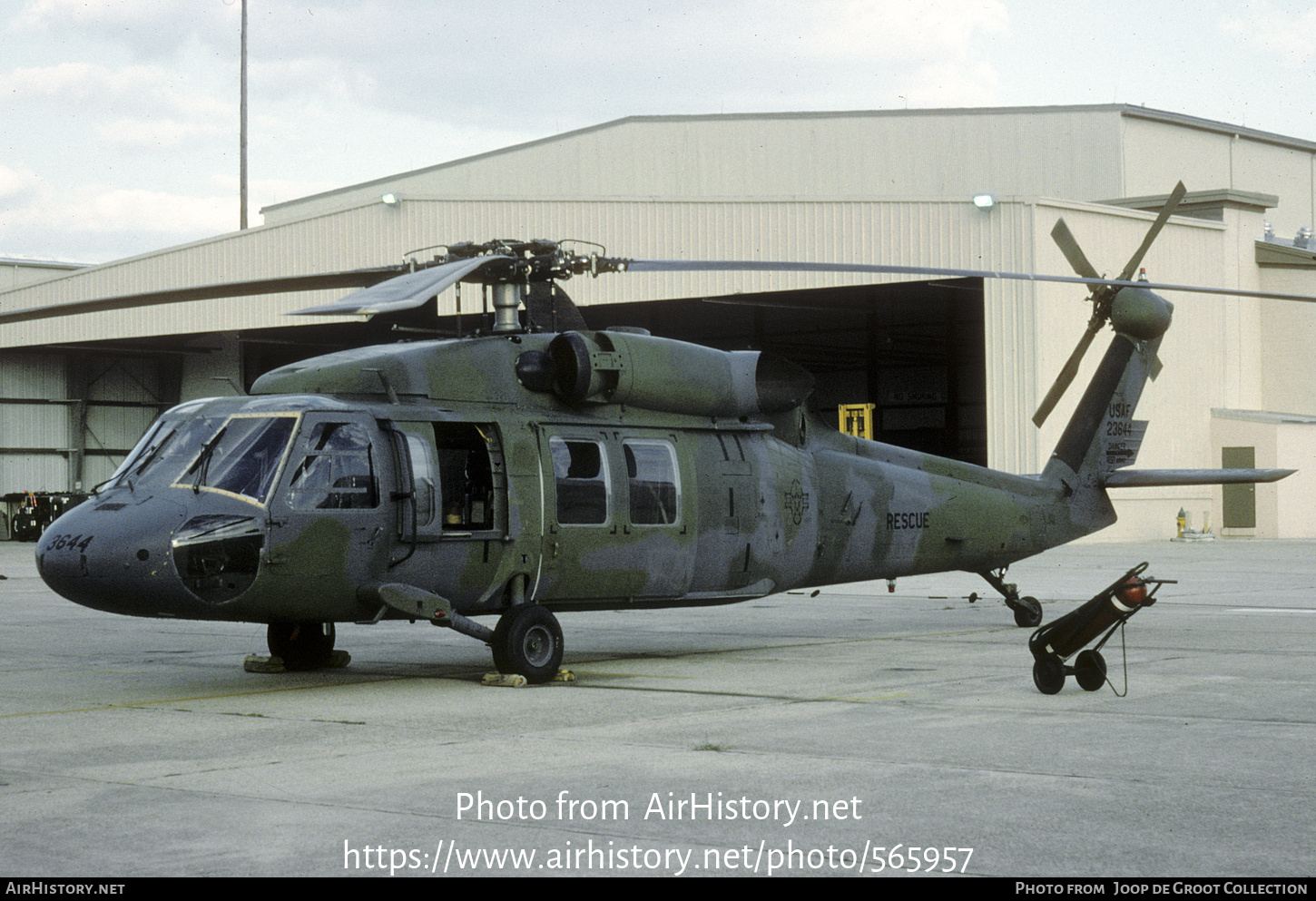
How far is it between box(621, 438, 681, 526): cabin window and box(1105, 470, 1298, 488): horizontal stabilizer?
5483 mm

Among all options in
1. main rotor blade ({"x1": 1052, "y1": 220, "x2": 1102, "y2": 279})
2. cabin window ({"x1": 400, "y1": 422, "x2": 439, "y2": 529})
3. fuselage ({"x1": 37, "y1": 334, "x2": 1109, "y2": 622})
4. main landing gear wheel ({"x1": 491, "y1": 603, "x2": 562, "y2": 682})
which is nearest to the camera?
fuselage ({"x1": 37, "y1": 334, "x2": 1109, "y2": 622})

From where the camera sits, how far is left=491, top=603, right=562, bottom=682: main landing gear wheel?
36.1 ft

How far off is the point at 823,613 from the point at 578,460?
7637 millimetres

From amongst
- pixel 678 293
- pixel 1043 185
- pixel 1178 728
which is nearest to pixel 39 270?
pixel 678 293

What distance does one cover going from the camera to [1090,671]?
10.3 meters

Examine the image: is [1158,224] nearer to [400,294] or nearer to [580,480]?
[580,480]

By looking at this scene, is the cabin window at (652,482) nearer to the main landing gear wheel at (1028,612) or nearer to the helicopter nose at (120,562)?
the helicopter nose at (120,562)

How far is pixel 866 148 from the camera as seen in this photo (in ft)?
154

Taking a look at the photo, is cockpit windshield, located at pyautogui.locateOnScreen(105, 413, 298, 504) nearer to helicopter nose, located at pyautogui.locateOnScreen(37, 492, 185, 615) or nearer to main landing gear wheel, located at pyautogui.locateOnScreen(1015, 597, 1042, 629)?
helicopter nose, located at pyautogui.locateOnScreen(37, 492, 185, 615)

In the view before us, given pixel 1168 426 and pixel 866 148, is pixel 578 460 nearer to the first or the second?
Result: pixel 1168 426

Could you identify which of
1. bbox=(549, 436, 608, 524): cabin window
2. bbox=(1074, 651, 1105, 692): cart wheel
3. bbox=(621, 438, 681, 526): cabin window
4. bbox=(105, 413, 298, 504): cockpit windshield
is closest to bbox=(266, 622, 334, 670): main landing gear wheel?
bbox=(105, 413, 298, 504): cockpit windshield

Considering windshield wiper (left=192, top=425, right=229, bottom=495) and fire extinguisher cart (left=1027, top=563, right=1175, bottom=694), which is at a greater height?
windshield wiper (left=192, top=425, right=229, bottom=495)

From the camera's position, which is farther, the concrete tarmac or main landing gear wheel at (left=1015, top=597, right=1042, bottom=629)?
main landing gear wheel at (left=1015, top=597, right=1042, bottom=629)

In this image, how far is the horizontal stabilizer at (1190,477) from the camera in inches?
582
